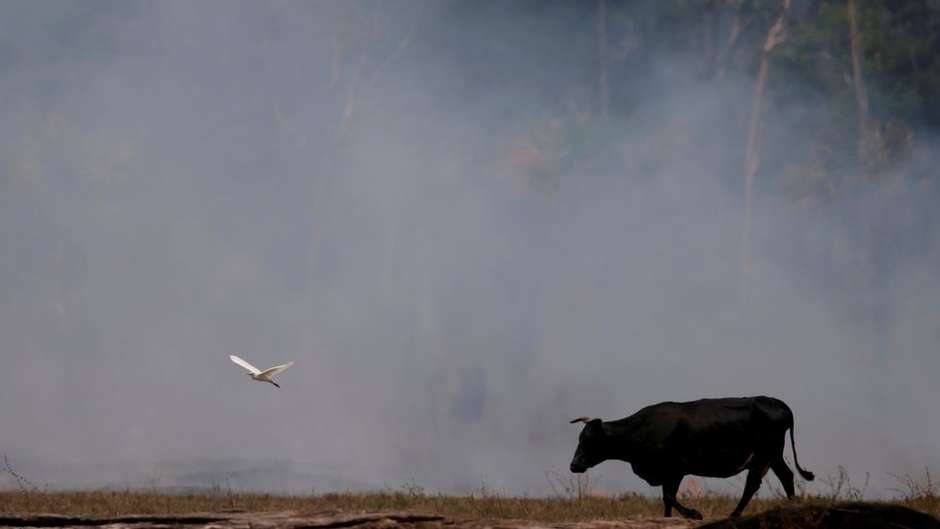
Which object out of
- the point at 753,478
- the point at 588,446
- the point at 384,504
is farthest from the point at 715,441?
the point at 384,504

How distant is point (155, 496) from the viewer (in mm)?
19391

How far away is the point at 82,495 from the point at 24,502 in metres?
1.59

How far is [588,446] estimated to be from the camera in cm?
1617

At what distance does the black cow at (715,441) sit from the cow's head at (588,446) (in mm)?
611

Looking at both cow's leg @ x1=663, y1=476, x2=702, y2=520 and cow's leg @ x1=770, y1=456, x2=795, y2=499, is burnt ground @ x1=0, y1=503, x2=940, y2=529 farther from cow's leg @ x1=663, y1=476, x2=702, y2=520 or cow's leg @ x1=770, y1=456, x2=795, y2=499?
cow's leg @ x1=770, y1=456, x2=795, y2=499

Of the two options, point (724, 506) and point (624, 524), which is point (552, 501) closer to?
point (724, 506)

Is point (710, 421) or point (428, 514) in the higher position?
point (710, 421)

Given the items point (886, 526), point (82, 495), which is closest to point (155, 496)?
point (82, 495)

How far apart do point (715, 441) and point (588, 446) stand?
2.29 metres

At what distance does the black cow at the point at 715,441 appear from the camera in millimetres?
15219

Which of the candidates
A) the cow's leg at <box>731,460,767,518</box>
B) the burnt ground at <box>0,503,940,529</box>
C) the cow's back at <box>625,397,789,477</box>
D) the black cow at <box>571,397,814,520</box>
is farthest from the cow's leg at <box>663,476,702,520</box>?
the burnt ground at <box>0,503,940,529</box>

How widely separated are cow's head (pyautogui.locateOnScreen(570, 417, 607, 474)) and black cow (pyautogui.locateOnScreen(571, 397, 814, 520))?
2.01ft

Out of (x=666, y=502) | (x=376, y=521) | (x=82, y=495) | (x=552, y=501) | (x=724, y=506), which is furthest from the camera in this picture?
(x=82, y=495)

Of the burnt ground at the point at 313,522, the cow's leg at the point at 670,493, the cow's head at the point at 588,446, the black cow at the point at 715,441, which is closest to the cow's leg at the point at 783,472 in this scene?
the black cow at the point at 715,441
